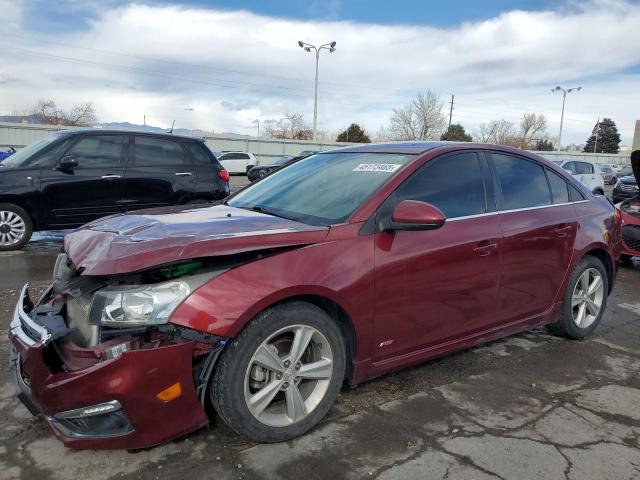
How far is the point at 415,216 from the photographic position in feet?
9.53

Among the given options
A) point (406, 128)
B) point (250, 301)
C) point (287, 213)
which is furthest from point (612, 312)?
point (406, 128)

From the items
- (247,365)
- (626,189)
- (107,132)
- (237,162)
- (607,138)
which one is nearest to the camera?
(247,365)

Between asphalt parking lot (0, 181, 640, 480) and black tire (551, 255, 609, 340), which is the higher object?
black tire (551, 255, 609, 340)

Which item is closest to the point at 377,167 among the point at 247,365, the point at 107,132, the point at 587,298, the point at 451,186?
the point at 451,186

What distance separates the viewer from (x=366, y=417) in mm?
3055

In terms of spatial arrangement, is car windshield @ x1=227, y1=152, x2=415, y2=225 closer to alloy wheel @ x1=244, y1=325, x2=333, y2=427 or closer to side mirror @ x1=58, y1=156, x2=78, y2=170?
alloy wheel @ x1=244, y1=325, x2=333, y2=427

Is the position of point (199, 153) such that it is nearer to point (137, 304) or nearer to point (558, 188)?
point (558, 188)

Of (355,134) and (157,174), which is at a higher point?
(355,134)

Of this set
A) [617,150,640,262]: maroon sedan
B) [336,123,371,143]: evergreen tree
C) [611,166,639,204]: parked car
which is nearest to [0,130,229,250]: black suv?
[617,150,640,262]: maroon sedan

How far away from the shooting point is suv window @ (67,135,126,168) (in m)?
7.54

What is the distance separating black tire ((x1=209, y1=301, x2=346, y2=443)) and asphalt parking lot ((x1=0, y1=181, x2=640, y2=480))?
0.09 m

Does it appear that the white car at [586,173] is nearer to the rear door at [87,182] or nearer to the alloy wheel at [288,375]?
the rear door at [87,182]

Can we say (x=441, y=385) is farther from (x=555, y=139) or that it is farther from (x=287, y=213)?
(x=555, y=139)

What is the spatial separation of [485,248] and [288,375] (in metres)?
1.62
